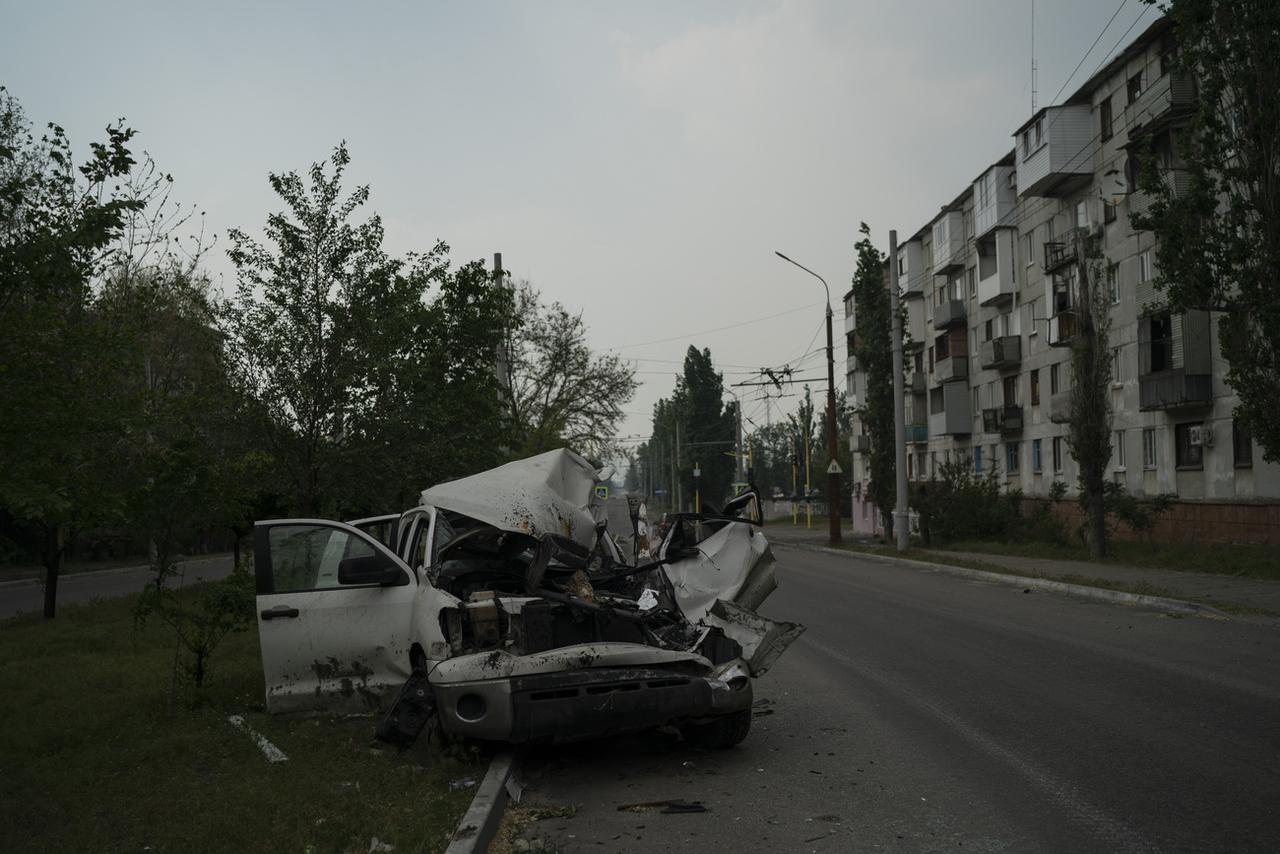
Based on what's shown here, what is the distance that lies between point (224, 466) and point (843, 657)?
6814mm

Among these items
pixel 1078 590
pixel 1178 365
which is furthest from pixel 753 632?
pixel 1178 365

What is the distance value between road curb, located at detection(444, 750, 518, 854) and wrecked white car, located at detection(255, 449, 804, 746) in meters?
0.28

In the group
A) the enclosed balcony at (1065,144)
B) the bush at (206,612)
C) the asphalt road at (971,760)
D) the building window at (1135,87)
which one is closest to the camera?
the asphalt road at (971,760)

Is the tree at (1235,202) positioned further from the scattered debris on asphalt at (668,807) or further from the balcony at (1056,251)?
the balcony at (1056,251)

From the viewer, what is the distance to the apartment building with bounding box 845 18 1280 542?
30.7 metres

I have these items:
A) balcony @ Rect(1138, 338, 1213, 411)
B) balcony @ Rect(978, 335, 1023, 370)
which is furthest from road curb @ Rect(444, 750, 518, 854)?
balcony @ Rect(978, 335, 1023, 370)

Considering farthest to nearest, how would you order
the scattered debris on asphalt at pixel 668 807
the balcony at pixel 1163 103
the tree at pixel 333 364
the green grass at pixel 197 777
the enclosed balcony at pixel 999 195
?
the enclosed balcony at pixel 999 195 → the balcony at pixel 1163 103 → the tree at pixel 333 364 → the scattered debris on asphalt at pixel 668 807 → the green grass at pixel 197 777

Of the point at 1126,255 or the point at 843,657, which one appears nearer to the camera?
the point at 843,657

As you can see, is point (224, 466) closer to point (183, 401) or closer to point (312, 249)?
point (183, 401)

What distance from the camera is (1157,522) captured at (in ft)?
105

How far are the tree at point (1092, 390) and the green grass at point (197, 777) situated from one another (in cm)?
2202

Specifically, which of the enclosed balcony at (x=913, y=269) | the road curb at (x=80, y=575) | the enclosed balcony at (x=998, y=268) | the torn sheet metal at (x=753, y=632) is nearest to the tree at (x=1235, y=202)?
the torn sheet metal at (x=753, y=632)

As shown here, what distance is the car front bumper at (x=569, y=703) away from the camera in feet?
21.4

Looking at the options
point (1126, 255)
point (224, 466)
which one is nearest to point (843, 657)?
point (224, 466)
